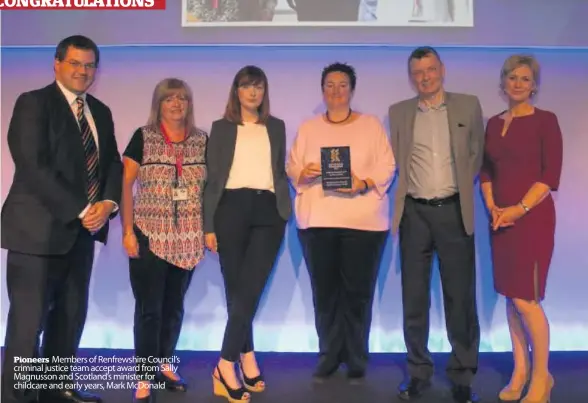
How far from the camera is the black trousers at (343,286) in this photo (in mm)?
2994

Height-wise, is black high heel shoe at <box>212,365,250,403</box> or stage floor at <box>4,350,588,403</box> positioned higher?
black high heel shoe at <box>212,365,250,403</box>

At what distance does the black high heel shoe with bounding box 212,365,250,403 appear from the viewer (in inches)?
106

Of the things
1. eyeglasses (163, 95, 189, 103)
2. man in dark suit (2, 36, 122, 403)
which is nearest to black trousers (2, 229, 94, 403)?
man in dark suit (2, 36, 122, 403)

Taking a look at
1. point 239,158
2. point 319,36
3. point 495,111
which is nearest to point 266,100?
point 239,158

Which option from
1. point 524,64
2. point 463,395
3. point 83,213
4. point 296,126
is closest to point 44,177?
point 83,213

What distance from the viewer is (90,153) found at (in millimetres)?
2631

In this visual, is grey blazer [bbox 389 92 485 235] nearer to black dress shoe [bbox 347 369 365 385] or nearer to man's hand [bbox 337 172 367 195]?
man's hand [bbox 337 172 367 195]

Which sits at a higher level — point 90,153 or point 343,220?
point 90,153

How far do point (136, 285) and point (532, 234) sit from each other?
2056 millimetres

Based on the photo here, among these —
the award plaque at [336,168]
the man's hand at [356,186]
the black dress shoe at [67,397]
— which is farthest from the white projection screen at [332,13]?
the black dress shoe at [67,397]

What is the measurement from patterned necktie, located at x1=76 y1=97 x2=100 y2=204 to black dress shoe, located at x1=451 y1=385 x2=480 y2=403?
211 centimetres

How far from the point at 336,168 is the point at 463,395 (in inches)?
53.5

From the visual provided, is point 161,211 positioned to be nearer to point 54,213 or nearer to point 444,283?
point 54,213

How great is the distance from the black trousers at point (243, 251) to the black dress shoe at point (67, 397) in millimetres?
706
